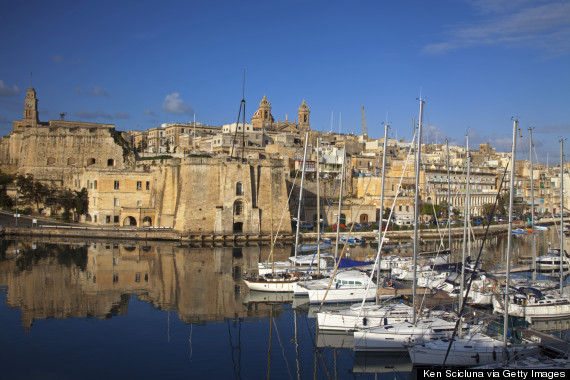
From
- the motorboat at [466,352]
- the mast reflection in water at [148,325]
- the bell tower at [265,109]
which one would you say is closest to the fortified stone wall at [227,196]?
the mast reflection in water at [148,325]

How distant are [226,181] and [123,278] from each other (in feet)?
51.1

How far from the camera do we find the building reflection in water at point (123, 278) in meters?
21.4

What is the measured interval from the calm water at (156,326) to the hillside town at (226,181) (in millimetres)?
7683

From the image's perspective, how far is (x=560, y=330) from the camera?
730 inches

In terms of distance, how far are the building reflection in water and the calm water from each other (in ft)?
0.16

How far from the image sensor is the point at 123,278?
2689 centimetres

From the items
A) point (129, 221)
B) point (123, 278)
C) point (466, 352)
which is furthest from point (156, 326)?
point (129, 221)

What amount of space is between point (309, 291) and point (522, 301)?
7.66 meters

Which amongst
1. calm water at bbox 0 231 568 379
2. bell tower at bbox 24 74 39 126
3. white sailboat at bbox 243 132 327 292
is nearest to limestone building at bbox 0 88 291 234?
bell tower at bbox 24 74 39 126

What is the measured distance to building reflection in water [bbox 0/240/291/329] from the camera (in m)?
21.4

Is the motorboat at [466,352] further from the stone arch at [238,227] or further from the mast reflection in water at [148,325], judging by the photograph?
the stone arch at [238,227]

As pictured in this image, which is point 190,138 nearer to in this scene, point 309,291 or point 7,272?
point 7,272

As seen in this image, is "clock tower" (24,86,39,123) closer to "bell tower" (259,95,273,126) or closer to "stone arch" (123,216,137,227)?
"stone arch" (123,216,137,227)

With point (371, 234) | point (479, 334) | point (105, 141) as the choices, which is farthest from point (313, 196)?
point (479, 334)
